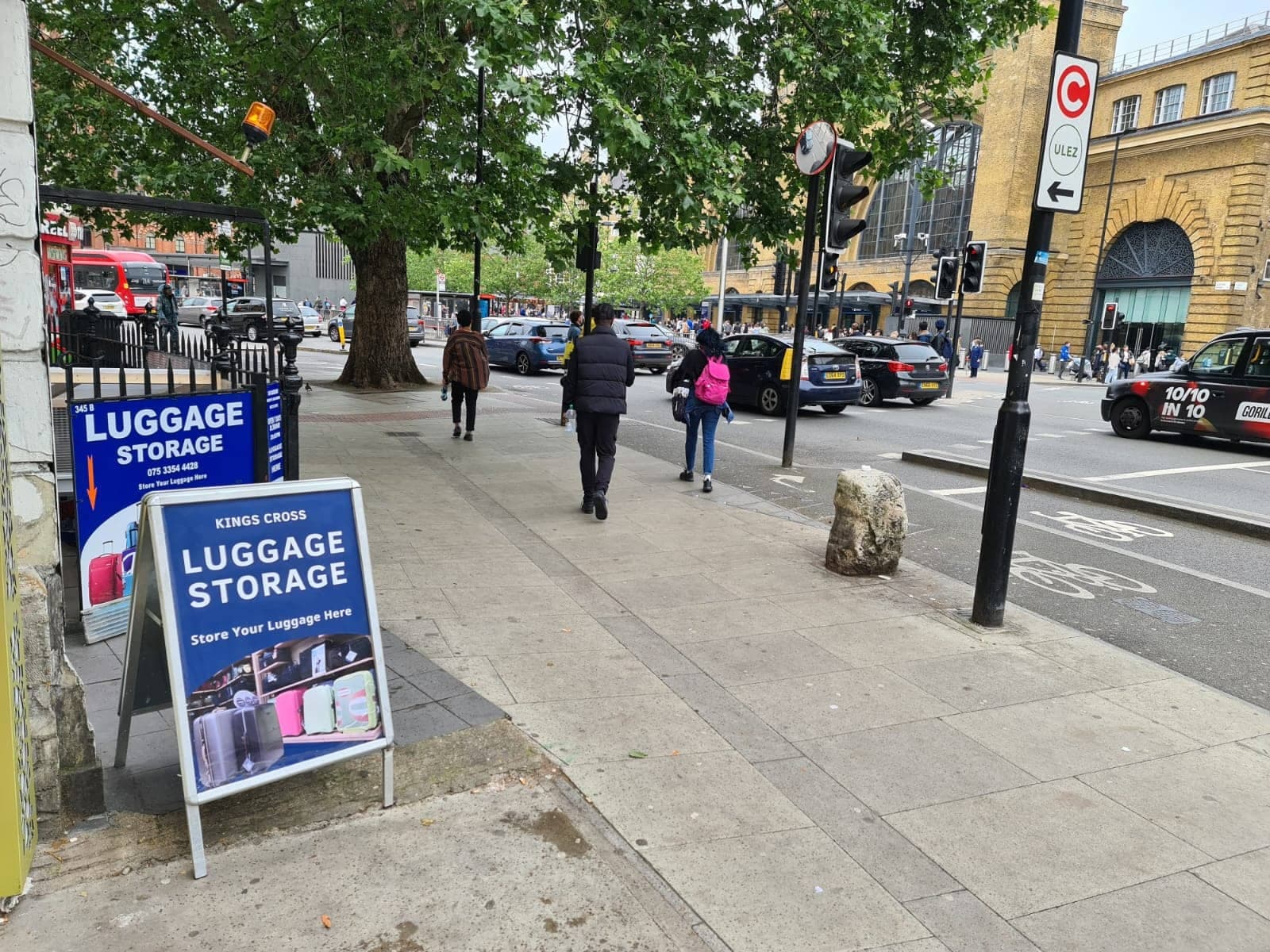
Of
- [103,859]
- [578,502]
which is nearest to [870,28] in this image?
[578,502]

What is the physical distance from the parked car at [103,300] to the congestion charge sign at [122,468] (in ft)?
101

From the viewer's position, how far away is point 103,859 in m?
2.95

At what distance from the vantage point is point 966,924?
282 centimetres

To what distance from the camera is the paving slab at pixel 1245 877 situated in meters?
2.99

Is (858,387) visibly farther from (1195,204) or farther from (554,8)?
(1195,204)

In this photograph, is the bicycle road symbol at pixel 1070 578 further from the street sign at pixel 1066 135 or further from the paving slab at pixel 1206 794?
the street sign at pixel 1066 135

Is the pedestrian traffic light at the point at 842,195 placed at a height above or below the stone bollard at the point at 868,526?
above

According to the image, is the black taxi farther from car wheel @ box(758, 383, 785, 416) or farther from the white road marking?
car wheel @ box(758, 383, 785, 416)

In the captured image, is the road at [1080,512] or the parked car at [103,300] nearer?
the road at [1080,512]

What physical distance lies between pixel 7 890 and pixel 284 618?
3.50 feet

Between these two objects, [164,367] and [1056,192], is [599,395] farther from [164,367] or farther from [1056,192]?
[1056,192]

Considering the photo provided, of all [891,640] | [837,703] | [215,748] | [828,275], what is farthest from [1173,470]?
[215,748]

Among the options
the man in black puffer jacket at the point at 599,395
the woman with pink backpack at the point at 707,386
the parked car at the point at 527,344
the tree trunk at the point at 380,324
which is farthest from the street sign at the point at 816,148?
the parked car at the point at 527,344

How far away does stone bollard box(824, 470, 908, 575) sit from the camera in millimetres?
6512
